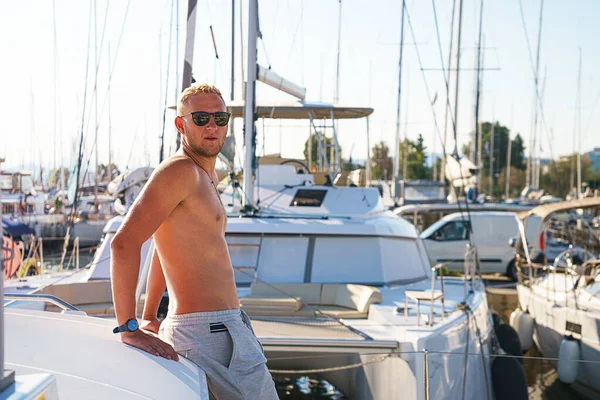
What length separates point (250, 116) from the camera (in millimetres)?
8203

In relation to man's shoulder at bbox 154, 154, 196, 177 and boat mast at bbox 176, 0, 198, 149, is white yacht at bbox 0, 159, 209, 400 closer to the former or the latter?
man's shoulder at bbox 154, 154, 196, 177

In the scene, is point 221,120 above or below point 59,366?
above

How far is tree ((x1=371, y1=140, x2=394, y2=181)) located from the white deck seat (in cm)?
2855

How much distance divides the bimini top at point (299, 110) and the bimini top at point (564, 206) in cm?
308

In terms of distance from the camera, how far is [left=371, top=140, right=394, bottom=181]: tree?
37128 mm

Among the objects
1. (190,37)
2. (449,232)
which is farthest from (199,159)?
(449,232)

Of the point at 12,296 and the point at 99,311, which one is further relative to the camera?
the point at 99,311

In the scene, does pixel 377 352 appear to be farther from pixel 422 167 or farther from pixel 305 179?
pixel 422 167

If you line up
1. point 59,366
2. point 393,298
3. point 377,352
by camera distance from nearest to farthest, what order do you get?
point 59,366
point 377,352
point 393,298

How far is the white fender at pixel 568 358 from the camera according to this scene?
27.6 feet

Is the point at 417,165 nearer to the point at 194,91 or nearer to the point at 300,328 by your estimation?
the point at 300,328

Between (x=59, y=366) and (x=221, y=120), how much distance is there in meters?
1.14

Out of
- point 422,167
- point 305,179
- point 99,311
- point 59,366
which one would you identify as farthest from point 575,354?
point 422,167

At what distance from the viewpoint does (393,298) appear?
22.2 feet
